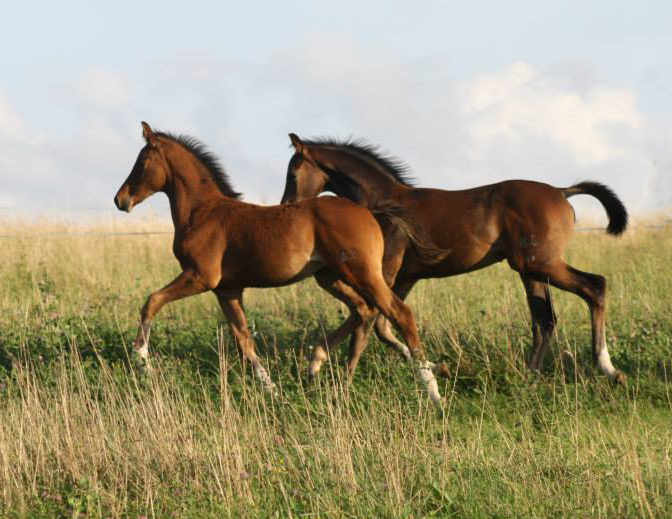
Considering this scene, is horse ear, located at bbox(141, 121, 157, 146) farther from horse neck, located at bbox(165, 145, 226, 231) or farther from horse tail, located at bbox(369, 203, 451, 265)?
horse tail, located at bbox(369, 203, 451, 265)

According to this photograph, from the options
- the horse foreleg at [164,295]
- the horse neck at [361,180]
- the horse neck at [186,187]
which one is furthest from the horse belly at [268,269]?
the horse neck at [361,180]

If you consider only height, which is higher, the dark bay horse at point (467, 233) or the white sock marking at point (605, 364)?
the dark bay horse at point (467, 233)

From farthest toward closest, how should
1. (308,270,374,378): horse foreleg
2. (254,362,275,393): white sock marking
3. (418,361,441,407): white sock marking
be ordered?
(308,270,374,378): horse foreleg, (254,362,275,393): white sock marking, (418,361,441,407): white sock marking

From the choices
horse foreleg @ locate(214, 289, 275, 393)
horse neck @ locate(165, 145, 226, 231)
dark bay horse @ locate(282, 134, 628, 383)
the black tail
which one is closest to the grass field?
horse foreleg @ locate(214, 289, 275, 393)

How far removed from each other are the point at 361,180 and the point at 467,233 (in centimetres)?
105

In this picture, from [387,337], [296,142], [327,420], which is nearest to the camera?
[327,420]

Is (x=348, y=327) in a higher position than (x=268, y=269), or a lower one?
lower

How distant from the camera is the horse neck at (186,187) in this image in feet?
25.8

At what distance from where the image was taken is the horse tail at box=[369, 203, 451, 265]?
770 cm

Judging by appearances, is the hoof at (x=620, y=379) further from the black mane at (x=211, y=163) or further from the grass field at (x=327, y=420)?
the black mane at (x=211, y=163)

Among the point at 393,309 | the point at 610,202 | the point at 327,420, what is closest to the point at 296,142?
the point at 393,309

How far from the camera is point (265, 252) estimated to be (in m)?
7.28

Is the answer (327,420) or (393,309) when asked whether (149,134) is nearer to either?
(393,309)

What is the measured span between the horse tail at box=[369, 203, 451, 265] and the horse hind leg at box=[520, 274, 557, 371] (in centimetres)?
83
